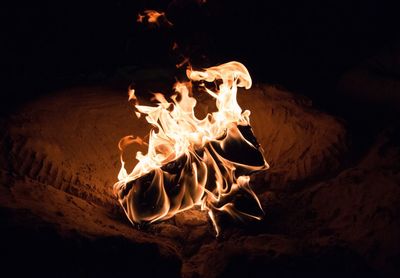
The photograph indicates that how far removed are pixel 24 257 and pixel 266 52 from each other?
18.6 ft

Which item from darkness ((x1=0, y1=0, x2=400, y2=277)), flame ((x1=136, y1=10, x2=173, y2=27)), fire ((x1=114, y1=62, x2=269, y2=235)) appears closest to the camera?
fire ((x1=114, y1=62, x2=269, y2=235))

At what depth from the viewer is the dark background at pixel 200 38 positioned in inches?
271

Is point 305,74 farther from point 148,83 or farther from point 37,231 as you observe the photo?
point 37,231

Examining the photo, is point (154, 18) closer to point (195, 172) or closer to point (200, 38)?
point (200, 38)

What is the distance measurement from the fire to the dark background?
8.28ft

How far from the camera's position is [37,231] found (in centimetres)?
Answer: 305

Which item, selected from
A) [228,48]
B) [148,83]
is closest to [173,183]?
[148,83]

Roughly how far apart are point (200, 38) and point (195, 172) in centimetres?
375

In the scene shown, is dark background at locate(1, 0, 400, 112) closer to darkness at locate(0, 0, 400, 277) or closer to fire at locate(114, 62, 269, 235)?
darkness at locate(0, 0, 400, 277)

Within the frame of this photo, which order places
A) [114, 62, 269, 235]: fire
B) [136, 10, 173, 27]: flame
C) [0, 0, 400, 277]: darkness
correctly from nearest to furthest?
[114, 62, 269, 235]: fire, [0, 0, 400, 277]: darkness, [136, 10, 173, 27]: flame

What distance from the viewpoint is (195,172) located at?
4121mm

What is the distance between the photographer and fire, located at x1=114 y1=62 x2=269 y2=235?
4.04 m

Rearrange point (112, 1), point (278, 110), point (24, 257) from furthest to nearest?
point (112, 1) → point (278, 110) → point (24, 257)

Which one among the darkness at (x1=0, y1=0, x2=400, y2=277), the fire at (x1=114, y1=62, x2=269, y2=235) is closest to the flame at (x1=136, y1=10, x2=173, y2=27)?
the darkness at (x1=0, y1=0, x2=400, y2=277)
